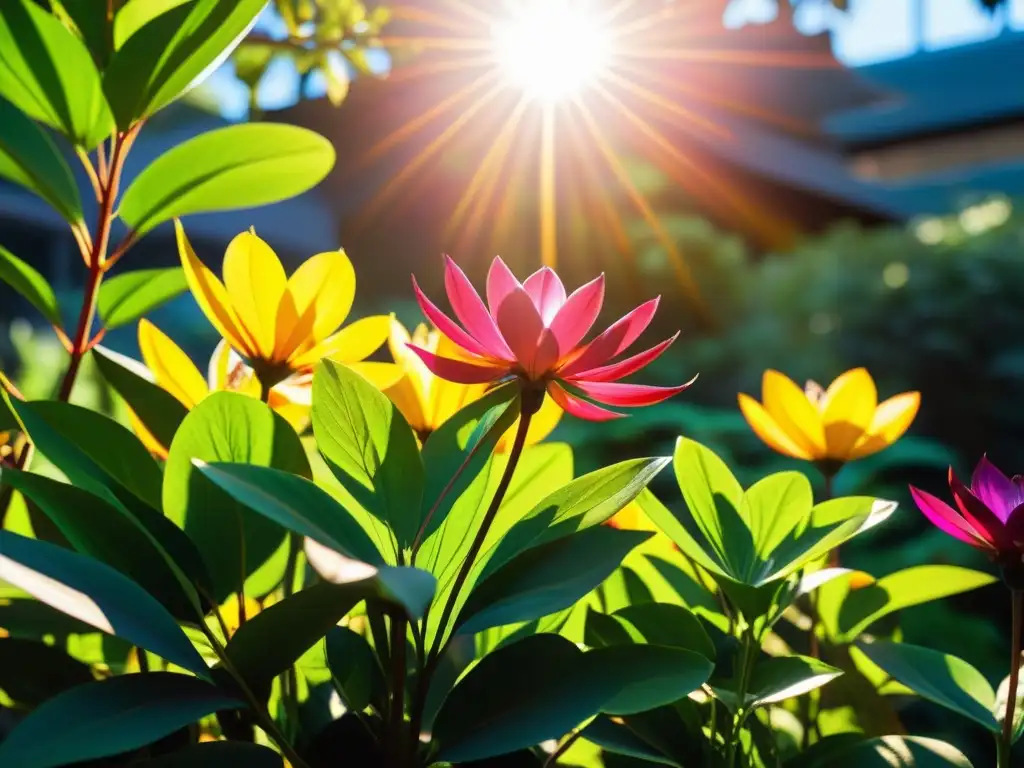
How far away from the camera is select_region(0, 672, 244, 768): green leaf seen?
22 cm

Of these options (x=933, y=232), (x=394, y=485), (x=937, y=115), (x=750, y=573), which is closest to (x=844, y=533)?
(x=750, y=573)

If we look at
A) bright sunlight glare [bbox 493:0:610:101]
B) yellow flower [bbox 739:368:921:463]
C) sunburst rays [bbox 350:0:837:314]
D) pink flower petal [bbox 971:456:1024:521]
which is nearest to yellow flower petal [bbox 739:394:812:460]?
yellow flower [bbox 739:368:921:463]

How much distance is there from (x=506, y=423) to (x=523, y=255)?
6.69 m

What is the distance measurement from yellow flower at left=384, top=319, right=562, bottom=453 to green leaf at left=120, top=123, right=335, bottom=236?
0.24 ft

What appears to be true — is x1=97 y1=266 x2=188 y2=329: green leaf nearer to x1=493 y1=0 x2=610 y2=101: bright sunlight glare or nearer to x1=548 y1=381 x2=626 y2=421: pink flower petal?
x1=548 y1=381 x2=626 y2=421: pink flower petal

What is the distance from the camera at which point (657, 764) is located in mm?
319

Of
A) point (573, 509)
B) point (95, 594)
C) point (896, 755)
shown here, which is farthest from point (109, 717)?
point (896, 755)

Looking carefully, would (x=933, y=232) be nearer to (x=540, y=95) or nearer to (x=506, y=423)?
(x=540, y=95)

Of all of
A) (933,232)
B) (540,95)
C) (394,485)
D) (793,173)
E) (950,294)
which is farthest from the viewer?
(793,173)

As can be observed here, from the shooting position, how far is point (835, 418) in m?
0.47

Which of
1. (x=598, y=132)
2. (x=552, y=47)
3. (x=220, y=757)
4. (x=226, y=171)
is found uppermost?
(x=598, y=132)

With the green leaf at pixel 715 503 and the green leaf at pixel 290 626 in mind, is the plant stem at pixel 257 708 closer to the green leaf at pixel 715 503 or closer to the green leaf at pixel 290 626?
the green leaf at pixel 290 626

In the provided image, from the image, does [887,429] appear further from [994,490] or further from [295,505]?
[295,505]

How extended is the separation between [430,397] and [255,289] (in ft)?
0.28
